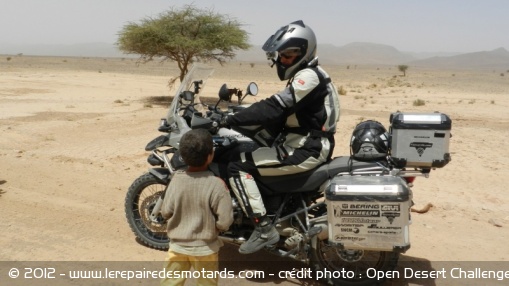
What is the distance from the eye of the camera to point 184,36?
23812mm

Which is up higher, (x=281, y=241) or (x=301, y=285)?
(x=281, y=241)

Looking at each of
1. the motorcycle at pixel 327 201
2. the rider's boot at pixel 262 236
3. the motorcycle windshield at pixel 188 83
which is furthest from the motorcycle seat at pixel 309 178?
the motorcycle windshield at pixel 188 83

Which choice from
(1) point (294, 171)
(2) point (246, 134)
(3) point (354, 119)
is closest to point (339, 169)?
(1) point (294, 171)

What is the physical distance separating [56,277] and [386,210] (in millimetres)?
2951

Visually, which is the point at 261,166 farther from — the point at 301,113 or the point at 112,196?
the point at 112,196

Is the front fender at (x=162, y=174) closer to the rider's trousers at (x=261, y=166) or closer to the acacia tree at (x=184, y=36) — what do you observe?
the rider's trousers at (x=261, y=166)

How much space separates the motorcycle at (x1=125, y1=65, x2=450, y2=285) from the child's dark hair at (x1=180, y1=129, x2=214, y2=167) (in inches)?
31.5

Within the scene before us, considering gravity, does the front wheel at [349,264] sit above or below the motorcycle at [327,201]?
below

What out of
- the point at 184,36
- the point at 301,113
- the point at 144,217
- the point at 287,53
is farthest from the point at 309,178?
the point at 184,36

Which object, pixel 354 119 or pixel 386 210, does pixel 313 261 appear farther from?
pixel 354 119

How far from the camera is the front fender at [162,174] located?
510 cm

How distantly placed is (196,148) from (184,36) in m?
21.1

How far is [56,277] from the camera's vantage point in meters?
4.64

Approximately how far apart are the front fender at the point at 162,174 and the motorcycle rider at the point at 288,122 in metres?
0.93
